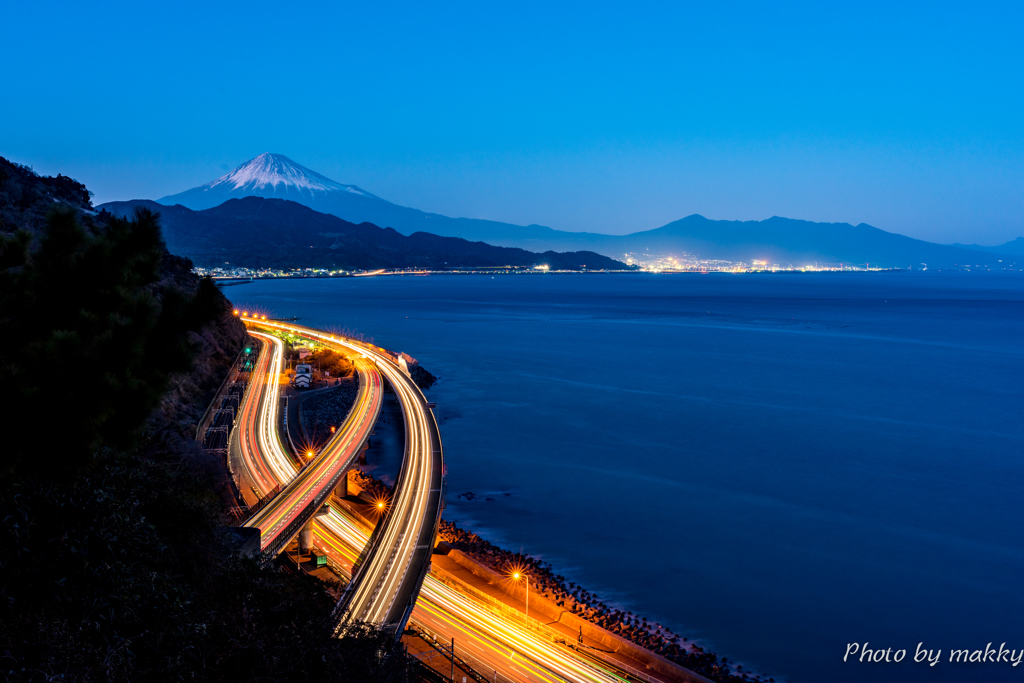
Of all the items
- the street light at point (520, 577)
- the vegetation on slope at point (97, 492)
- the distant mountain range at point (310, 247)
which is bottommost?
the street light at point (520, 577)

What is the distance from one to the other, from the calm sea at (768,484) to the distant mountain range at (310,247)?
117 m

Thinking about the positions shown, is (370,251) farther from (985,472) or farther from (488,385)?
(985,472)

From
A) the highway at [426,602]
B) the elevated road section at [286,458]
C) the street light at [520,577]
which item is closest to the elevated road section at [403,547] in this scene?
the highway at [426,602]

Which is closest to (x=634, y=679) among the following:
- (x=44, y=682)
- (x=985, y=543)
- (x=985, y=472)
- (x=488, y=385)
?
(x=44, y=682)

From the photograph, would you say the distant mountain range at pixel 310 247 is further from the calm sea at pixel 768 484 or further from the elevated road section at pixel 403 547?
the elevated road section at pixel 403 547

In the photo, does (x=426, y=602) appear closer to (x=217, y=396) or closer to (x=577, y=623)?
(x=577, y=623)

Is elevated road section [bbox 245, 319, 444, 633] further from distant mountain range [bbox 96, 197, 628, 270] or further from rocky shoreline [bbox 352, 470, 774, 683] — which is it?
distant mountain range [bbox 96, 197, 628, 270]

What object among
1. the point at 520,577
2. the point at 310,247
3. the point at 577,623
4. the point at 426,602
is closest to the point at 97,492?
the point at 426,602

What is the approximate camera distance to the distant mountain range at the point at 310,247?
145750 millimetres

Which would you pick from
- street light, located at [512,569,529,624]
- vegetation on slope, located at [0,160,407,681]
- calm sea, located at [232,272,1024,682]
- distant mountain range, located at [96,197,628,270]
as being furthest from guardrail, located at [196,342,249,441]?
distant mountain range, located at [96,197,628,270]

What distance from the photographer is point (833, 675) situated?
930 cm

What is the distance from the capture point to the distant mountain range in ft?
478

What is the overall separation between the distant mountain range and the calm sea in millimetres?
116646

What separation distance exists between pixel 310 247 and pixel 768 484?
162m
